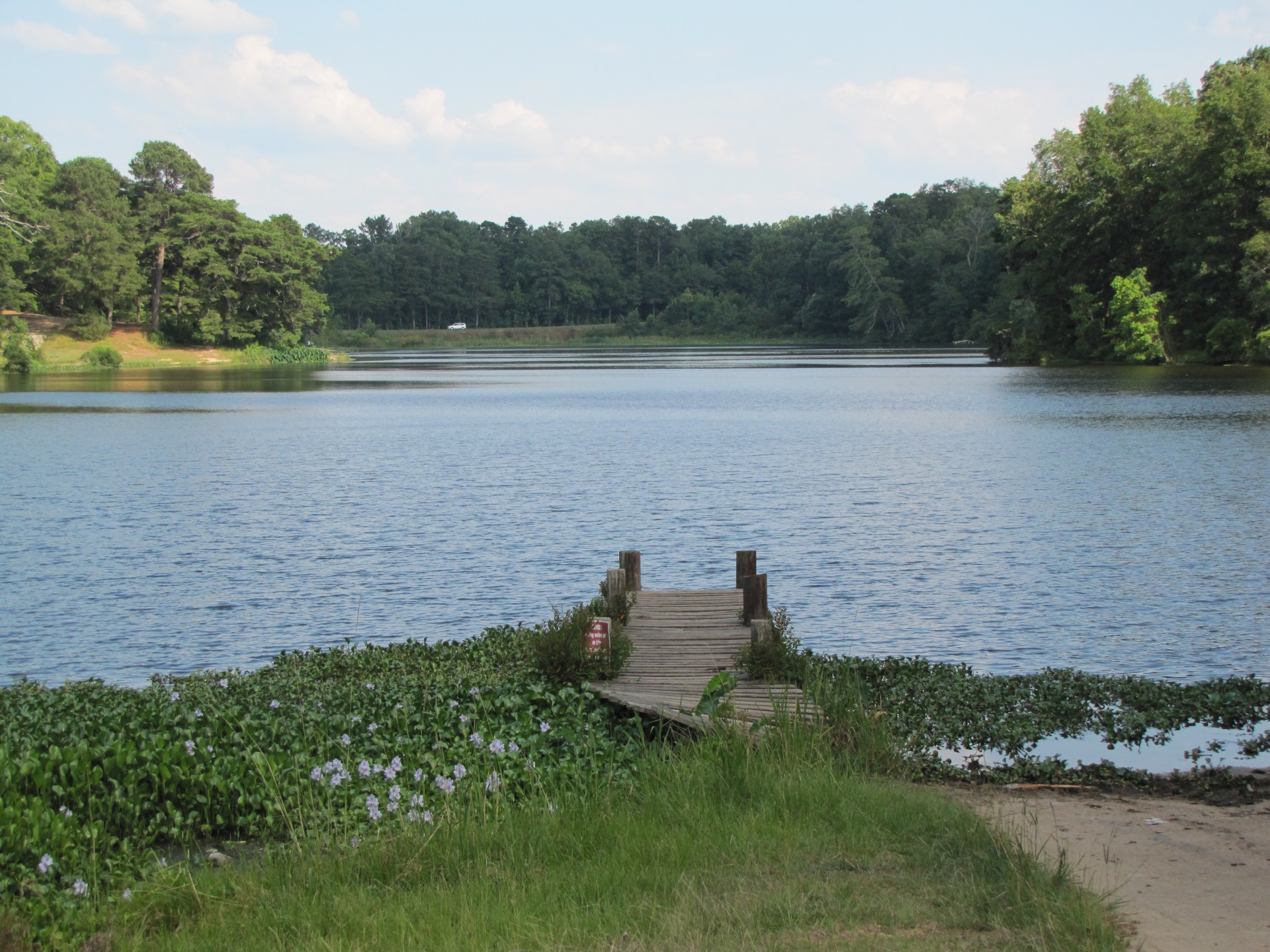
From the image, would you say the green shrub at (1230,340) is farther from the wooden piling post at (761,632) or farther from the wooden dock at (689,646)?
the wooden piling post at (761,632)

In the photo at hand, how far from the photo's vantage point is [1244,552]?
17516mm

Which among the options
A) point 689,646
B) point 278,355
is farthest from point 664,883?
point 278,355

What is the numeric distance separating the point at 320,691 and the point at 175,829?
10.8ft

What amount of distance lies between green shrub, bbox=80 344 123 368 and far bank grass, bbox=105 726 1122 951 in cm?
8901

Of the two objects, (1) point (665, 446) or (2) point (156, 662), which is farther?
(1) point (665, 446)

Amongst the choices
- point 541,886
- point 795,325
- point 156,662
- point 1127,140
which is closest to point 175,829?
point 541,886

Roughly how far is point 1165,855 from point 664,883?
3051 mm

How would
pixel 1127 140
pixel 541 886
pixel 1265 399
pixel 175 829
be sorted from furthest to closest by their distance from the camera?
pixel 1127 140, pixel 1265 399, pixel 175 829, pixel 541 886

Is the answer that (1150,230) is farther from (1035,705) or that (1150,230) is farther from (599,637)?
(599,637)

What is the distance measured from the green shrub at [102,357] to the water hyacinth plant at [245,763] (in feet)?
276

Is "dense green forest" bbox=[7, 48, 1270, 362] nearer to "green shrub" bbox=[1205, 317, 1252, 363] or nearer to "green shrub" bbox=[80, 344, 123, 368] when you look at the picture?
"green shrub" bbox=[1205, 317, 1252, 363]

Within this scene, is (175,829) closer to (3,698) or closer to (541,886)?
(541,886)

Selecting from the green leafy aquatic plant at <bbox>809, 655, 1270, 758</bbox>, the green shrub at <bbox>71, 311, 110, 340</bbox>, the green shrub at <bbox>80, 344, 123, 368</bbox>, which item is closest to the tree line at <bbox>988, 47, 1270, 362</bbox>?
the green leafy aquatic plant at <bbox>809, 655, 1270, 758</bbox>

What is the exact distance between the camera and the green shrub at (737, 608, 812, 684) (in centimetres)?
936
